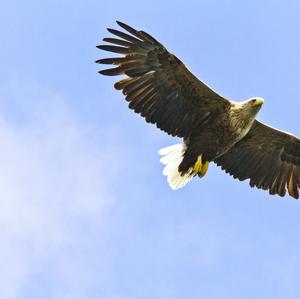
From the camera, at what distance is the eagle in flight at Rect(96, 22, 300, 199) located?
62.1 ft

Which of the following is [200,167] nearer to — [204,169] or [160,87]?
[204,169]

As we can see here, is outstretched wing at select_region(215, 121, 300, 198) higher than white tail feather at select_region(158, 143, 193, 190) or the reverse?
higher

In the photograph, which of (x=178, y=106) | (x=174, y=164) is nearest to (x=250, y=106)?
(x=178, y=106)

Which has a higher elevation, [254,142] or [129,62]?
[254,142]

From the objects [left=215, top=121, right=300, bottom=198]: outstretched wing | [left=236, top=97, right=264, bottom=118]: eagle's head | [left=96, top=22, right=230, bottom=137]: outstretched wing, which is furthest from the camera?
[left=215, top=121, right=300, bottom=198]: outstretched wing

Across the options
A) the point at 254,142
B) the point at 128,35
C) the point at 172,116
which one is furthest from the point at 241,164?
the point at 128,35

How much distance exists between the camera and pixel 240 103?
19.4m

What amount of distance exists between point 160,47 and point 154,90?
2.52 feet

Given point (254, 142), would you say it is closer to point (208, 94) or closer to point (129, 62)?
point (208, 94)

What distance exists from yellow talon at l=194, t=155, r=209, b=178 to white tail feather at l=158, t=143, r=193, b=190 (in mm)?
193

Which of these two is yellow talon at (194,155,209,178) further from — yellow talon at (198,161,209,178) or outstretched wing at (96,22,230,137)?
outstretched wing at (96,22,230,137)

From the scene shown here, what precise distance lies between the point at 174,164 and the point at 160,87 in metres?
1.33

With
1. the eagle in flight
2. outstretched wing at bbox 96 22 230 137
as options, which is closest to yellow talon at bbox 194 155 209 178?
the eagle in flight

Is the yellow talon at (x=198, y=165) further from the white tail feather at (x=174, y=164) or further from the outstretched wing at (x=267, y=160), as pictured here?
the outstretched wing at (x=267, y=160)
